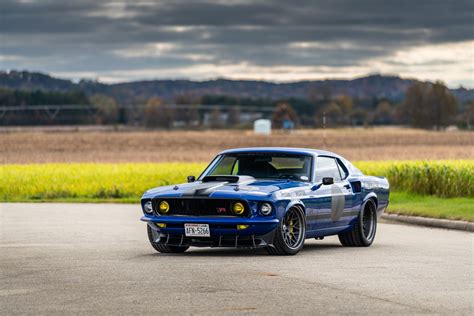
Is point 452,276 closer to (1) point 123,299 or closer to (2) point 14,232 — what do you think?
(1) point 123,299

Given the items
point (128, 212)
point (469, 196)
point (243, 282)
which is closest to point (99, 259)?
point (243, 282)

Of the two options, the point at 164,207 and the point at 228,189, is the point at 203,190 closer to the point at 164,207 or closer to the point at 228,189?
the point at 228,189

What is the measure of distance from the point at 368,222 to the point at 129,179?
19.1 meters

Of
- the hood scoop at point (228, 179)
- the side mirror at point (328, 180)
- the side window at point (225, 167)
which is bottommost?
the side mirror at point (328, 180)

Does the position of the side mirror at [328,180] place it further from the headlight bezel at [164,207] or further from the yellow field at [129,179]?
the yellow field at [129,179]

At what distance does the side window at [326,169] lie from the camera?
17.0 meters

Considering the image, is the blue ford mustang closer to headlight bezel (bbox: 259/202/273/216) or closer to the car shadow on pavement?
headlight bezel (bbox: 259/202/273/216)

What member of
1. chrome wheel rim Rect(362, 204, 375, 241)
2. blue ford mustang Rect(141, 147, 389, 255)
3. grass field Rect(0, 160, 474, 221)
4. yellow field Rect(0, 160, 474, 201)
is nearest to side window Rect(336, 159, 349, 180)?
blue ford mustang Rect(141, 147, 389, 255)

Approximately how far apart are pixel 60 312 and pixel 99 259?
4.90 m

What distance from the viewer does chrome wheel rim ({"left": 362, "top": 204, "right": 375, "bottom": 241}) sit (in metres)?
18.1

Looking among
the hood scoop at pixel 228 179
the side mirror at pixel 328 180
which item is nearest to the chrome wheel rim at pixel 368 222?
the side mirror at pixel 328 180

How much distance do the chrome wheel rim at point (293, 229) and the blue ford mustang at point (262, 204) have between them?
1 centimetres

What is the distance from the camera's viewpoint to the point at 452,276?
1362 cm

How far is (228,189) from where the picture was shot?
15.4 metres
